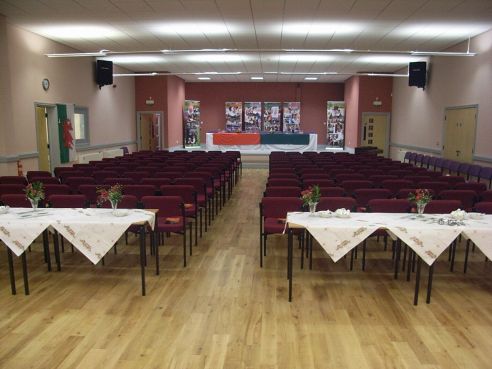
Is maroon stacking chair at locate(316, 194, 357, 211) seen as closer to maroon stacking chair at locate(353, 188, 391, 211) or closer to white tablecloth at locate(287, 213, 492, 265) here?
maroon stacking chair at locate(353, 188, 391, 211)

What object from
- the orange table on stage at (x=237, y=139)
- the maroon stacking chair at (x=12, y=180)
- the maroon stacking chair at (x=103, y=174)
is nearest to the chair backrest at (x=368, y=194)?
the maroon stacking chair at (x=103, y=174)

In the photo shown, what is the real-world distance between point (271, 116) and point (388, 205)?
754 inches

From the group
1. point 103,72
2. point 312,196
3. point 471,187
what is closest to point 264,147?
point 103,72

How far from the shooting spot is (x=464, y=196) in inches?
240

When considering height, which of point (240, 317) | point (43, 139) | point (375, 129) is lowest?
point (240, 317)

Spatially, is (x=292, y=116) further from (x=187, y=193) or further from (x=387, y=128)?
(x=187, y=193)

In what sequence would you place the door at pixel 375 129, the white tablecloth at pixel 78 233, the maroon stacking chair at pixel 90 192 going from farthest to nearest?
the door at pixel 375 129
the maroon stacking chair at pixel 90 192
the white tablecloth at pixel 78 233

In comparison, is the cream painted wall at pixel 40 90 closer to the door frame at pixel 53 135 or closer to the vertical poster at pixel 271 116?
the door frame at pixel 53 135

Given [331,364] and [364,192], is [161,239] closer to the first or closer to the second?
[364,192]

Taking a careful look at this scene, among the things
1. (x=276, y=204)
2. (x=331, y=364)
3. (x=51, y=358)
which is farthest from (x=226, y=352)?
(x=276, y=204)

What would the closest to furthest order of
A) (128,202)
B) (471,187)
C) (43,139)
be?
(128,202) → (471,187) → (43,139)

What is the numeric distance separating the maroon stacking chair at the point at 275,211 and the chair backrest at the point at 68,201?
2.41m

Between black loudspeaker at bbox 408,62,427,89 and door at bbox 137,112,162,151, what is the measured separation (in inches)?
439

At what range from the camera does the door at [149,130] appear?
63.9 feet
